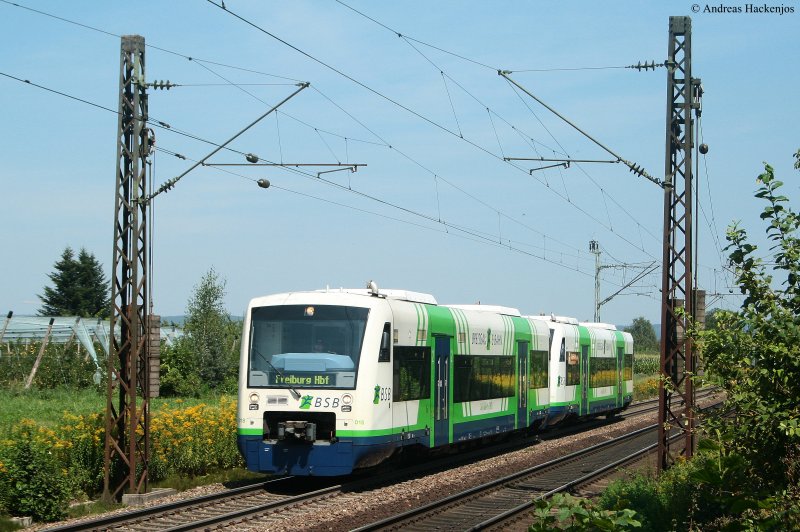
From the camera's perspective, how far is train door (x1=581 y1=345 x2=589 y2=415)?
1223 inches

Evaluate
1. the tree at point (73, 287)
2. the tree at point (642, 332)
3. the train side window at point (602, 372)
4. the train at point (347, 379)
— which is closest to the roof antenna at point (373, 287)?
the train at point (347, 379)

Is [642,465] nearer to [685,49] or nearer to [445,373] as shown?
[445,373]

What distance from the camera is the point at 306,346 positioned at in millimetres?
16734

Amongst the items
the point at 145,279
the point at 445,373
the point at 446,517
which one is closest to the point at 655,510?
the point at 446,517

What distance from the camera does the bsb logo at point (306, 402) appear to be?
647 inches

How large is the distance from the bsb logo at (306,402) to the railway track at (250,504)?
1.37m

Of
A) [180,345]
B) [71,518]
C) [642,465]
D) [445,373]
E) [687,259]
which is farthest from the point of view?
[180,345]

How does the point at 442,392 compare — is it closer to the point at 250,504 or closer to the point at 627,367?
the point at 250,504

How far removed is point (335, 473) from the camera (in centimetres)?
1623

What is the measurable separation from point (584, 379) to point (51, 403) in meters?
15.9

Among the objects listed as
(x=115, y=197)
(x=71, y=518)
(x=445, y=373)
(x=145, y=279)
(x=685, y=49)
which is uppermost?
(x=685, y=49)

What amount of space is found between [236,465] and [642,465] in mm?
8441

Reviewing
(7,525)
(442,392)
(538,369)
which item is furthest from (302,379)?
(538,369)

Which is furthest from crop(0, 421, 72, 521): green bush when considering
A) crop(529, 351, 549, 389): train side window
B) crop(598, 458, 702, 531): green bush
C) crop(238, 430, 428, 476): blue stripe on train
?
crop(529, 351, 549, 389): train side window
